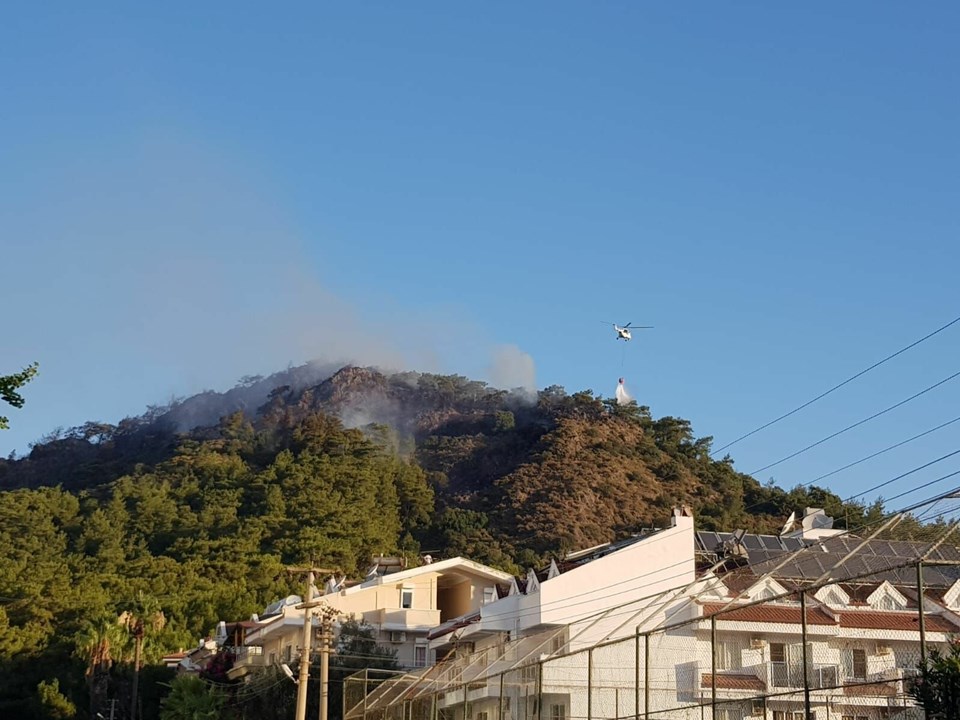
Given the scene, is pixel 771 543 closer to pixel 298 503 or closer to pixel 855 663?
pixel 855 663

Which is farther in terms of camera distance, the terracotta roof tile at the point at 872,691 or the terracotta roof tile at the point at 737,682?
the terracotta roof tile at the point at 737,682

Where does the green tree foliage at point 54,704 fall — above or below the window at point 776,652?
below

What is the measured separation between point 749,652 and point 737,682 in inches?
128

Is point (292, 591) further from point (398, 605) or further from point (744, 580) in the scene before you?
point (744, 580)

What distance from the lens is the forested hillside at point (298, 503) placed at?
7394cm

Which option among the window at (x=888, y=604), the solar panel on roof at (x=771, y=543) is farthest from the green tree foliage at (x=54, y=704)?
the window at (x=888, y=604)

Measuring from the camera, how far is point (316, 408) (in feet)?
597

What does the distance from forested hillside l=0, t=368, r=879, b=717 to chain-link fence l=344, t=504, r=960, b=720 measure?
115 ft

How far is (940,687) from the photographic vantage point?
1423 cm

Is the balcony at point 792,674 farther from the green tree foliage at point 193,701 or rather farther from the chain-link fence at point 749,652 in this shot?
the green tree foliage at point 193,701

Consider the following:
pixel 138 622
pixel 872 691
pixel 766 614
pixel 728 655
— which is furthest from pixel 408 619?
pixel 872 691

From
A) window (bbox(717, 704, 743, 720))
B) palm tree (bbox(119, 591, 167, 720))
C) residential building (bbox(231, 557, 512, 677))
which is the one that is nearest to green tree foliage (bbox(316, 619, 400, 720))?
residential building (bbox(231, 557, 512, 677))

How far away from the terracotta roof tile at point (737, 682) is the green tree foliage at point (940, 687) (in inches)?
453

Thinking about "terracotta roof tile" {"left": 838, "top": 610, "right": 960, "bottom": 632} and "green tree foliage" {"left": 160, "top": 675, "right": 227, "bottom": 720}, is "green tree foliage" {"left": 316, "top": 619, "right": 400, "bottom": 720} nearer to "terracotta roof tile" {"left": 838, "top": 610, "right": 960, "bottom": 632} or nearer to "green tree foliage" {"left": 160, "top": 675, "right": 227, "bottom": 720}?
"green tree foliage" {"left": 160, "top": 675, "right": 227, "bottom": 720}
